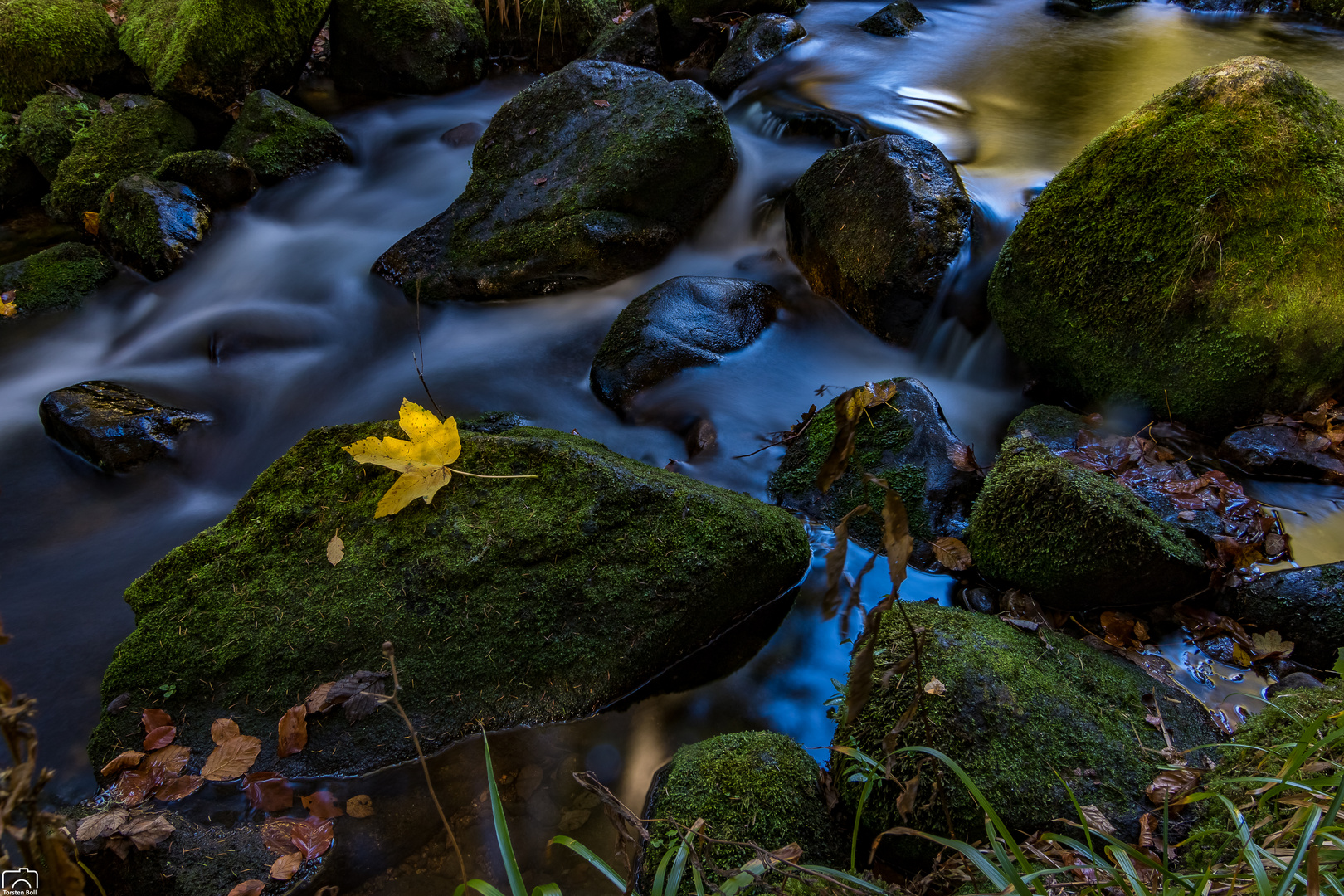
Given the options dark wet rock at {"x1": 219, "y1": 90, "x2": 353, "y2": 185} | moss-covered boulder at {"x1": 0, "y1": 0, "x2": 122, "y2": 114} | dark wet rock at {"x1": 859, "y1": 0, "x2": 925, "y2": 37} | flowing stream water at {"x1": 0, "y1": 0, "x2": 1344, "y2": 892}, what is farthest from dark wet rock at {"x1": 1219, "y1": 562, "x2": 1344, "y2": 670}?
moss-covered boulder at {"x1": 0, "y1": 0, "x2": 122, "y2": 114}

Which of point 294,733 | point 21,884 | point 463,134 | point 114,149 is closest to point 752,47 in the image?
point 463,134

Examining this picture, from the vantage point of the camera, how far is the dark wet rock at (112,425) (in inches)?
180

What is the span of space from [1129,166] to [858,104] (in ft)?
13.2

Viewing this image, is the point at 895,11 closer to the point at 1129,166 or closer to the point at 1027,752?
the point at 1129,166

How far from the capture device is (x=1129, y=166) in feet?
13.5

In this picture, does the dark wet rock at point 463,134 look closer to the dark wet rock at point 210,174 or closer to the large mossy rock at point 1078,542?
the dark wet rock at point 210,174

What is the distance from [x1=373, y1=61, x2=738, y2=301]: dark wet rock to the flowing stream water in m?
0.21

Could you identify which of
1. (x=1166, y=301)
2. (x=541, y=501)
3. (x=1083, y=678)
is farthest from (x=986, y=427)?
(x=541, y=501)

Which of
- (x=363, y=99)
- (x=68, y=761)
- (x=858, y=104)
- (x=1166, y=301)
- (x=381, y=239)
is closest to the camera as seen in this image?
(x=68, y=761)

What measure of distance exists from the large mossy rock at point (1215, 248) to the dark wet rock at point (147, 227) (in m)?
7.11

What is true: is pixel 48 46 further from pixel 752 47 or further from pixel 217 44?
pixel 752 47

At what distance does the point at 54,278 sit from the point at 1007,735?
7.83 metres

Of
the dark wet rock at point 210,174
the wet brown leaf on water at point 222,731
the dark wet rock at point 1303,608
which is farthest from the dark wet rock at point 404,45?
the dark wet rock at point 1303,608

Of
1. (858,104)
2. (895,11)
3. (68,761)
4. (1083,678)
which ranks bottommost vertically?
(68,761)
